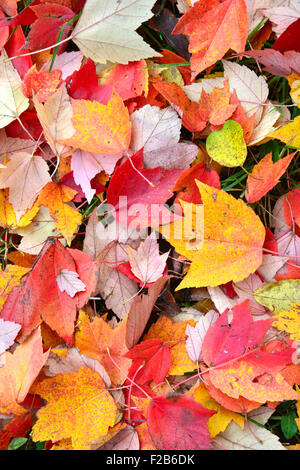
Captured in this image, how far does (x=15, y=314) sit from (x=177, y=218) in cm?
40

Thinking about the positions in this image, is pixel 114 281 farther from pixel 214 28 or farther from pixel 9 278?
pixel 214 28

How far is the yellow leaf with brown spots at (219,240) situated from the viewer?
818 mm

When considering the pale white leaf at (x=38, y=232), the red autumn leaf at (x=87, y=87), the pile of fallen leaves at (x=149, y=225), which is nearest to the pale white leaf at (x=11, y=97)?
the pile of fallen leaves at (x=149, y=225)

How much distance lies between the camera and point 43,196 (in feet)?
2.99

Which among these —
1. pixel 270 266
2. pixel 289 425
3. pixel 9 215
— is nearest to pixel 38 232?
pixel 9 215

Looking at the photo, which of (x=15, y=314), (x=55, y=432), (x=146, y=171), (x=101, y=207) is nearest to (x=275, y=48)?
(x=146, y=171)

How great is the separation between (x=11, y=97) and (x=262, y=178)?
0.56 meters

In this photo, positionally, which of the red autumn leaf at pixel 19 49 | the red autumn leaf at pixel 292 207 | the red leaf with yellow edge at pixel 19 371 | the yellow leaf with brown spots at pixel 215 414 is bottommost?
the yellow leaf with brown spots at pixel 215 414

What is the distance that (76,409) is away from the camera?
823 millimetres

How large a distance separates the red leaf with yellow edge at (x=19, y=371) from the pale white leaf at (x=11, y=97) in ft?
1.50

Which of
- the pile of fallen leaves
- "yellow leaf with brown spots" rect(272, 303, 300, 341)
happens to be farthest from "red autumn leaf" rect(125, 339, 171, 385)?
"yellow leaf with brown spots" rect(272, 303, 300, 341)

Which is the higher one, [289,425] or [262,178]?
[262,178]

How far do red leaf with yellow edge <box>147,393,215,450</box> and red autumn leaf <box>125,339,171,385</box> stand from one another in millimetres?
64

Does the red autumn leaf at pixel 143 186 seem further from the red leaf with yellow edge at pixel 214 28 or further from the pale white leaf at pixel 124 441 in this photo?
the pale white leaf at pixel 124 441
